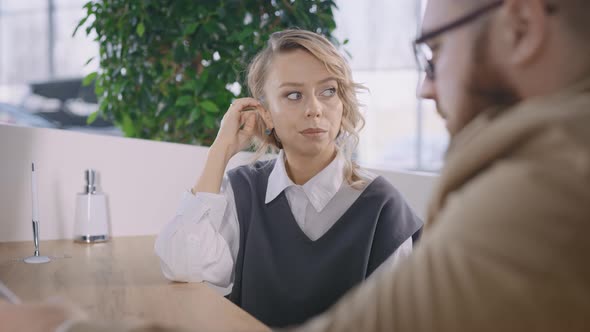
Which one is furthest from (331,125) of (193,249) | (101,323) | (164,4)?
(101,323)

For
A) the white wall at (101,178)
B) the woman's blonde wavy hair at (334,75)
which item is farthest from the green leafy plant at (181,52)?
the woman's blonde wavy hair at (334,75)

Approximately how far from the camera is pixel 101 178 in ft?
6.81

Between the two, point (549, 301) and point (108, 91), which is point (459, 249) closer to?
point (549, 301)

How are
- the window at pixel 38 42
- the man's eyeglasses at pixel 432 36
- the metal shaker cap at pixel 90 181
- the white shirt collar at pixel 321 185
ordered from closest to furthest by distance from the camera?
1. the man's eyeglasses at pixel 432 36
2. the white shirt collar at pixel 321 185
3. the metal shaker cap at pixel 90 181
4. the window at pixel 38 42

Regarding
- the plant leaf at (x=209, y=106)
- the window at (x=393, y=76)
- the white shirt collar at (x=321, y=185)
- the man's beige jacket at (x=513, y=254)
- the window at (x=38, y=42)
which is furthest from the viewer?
the window at (x=38, y=42)

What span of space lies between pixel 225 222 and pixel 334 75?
0.50 metres

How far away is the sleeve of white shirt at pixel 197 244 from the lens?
1.40 m

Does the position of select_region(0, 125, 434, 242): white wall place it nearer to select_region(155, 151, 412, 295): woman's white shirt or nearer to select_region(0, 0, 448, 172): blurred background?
select_region(155, 151, 412, 295): woman's white shirt

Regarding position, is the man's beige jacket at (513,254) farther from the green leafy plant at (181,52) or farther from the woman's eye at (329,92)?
the green leafy plant at (181,52)

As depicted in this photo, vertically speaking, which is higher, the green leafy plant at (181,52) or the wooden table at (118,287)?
the green leafy plant at (181,52)

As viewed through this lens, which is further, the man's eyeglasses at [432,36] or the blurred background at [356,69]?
the blurred background at [356,69]

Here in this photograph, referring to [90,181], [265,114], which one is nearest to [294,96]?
[265,114]

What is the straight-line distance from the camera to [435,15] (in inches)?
21.6

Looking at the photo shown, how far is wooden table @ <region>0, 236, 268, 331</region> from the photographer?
1.08 metres
